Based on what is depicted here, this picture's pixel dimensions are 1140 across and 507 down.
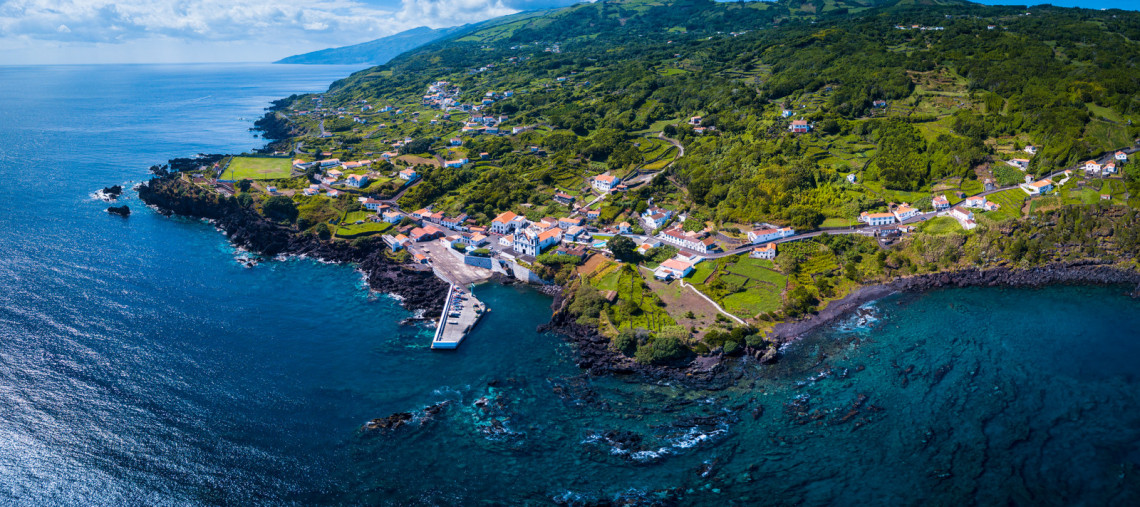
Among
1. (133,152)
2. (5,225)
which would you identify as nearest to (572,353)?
(5,225)

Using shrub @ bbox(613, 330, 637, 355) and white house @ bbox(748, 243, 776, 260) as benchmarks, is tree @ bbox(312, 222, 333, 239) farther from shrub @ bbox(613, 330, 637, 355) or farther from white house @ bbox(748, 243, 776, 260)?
white house @ bbox(748, 243, 776, 260)

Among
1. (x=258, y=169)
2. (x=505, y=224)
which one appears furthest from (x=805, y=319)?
(x=258, y=169)

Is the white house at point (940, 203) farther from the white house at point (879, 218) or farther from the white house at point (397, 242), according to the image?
the white house at point (397, 242)

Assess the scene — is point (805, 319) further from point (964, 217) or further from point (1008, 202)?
point (1008, 202)

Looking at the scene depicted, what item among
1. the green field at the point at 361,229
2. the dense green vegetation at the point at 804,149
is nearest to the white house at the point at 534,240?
the dense green vegetation at the point at 804,149

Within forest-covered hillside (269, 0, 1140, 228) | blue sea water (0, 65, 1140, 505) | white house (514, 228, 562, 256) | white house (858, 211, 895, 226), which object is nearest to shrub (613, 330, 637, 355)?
blue sea water (0, 65, 1140, 505)
